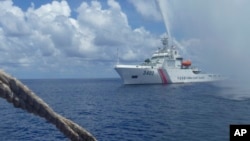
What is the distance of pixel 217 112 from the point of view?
196ft

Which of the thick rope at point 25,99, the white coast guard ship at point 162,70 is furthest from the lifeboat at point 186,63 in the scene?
the thick rope at point 25,99

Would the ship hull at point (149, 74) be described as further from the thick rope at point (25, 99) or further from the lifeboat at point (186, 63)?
the thick rope at point (25, 99)

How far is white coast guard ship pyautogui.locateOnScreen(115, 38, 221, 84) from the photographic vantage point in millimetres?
Result: 154375

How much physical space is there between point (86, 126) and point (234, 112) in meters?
26.2

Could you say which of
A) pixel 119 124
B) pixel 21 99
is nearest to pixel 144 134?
pixel 119 124

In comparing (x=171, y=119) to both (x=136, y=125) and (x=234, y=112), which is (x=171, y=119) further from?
(x=234, y=112)

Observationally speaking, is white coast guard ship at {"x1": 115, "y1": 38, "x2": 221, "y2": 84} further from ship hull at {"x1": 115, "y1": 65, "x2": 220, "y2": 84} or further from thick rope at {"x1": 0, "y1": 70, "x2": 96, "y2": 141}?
thick rope at {"x1": 0, "y1": 70, "x2": 96, "y2": 141}

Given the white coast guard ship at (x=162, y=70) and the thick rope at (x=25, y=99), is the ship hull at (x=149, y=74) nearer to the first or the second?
the white coast guard ship at (x=162, y=70)

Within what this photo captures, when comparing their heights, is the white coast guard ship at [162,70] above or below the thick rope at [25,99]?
above

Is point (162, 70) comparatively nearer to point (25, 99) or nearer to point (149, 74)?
point (149, 74)

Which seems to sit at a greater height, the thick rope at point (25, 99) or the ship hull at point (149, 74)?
the ship hull at point (149, 74)

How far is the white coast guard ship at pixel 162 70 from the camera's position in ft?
506

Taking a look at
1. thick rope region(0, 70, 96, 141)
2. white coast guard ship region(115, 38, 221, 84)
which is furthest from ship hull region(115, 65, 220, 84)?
thick rope region(0, 70, 96, 141)

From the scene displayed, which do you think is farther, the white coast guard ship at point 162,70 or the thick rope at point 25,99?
the white coast guard ship at point 162,70
